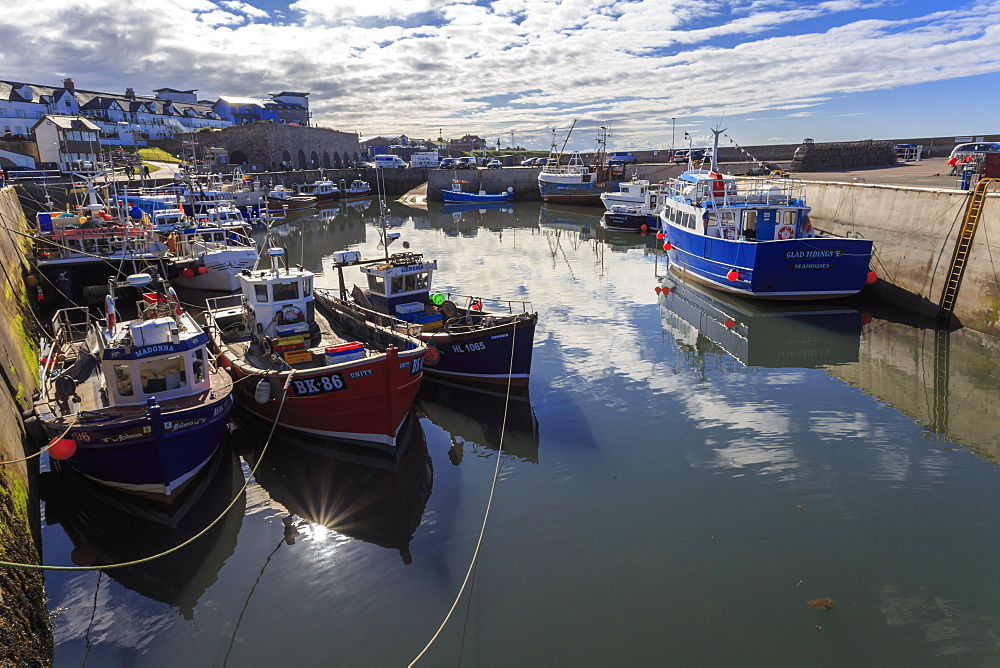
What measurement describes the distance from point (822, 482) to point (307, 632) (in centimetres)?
991

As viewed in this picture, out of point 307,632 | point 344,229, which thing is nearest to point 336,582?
point 307,632

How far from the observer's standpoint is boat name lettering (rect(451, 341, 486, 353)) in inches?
674

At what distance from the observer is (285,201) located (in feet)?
232

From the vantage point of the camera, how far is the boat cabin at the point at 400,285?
19.1m

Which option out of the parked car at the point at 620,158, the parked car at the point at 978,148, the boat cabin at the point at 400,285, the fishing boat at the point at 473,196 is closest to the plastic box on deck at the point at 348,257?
the boat cabin at the point at 400,285

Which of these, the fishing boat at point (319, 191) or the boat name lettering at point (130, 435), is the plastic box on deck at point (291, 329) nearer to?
the boat name lettering at point (130, 435)

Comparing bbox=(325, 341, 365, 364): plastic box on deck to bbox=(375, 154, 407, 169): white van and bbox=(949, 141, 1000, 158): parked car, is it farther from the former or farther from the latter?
bbox=(375, 154, 407, 169): white van

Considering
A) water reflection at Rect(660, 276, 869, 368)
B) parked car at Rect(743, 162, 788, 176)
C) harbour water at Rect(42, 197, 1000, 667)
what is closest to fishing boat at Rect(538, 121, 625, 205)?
parked car at Rect(743, 162, 788, 176)

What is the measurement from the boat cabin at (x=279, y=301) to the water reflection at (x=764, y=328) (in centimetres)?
1256

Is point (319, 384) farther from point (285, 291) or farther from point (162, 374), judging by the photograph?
point (285, 291)

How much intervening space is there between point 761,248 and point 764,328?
3.45 m

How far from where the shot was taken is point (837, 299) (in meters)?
26.1

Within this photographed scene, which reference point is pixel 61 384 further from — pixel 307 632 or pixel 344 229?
pixel 344 229

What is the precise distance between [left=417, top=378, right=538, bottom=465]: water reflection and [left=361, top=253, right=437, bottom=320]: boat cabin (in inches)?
105
